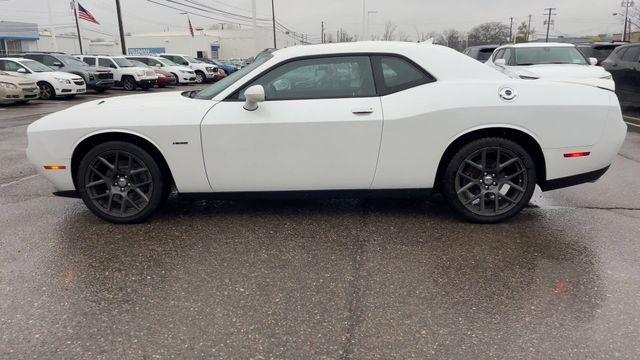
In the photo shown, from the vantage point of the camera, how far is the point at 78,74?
18.9m

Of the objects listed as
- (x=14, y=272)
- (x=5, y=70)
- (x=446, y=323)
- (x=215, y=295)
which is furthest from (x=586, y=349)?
(x=5, y=70)

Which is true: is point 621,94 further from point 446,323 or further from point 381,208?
point 446,323

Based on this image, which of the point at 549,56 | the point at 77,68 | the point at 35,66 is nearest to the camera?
the point at 549,56

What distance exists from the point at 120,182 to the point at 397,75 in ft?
8.30

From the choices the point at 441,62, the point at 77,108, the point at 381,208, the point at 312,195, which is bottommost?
the point at 381,208

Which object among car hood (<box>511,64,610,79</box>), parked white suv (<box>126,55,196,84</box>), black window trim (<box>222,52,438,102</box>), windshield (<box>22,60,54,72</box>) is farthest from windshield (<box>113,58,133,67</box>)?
black window trim (<box>222,52,438,102</box>)

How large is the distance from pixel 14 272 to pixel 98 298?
83cm

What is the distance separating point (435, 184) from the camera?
419cm

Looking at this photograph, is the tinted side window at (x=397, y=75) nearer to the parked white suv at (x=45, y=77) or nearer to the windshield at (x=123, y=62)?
the parked white suv at (x=45, y=77)

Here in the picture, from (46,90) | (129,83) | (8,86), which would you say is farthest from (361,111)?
(129,83)

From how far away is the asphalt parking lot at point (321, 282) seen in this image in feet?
8.27

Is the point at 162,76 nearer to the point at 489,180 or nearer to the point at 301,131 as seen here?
the point at 301,131

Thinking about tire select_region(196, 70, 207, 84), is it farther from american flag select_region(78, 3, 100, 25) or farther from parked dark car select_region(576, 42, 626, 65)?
parked dark car select_region(576, 42, 626, 65)

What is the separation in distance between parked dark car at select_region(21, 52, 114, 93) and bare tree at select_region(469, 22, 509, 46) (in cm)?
7734
